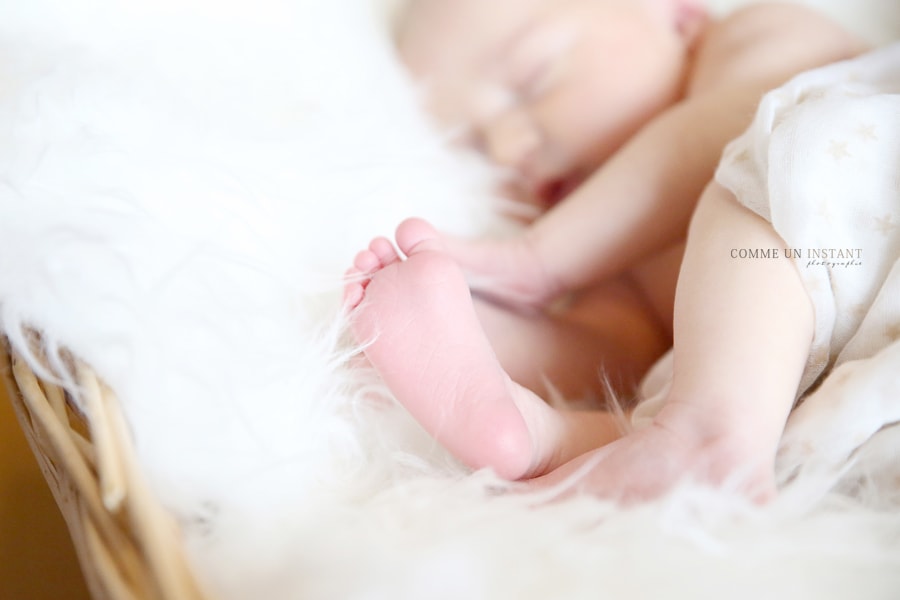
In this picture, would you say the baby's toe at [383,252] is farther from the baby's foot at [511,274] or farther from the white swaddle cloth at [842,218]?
the white swaddle cloth at [842,218]

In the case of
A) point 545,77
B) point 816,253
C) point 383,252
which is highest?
point 545,77

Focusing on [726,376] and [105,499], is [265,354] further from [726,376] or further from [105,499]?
[726,376]

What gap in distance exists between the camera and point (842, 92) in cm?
67

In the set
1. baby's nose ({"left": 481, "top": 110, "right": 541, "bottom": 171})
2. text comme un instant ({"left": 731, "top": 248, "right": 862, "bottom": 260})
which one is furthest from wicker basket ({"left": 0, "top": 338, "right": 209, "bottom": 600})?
baby's nose ({"left": 481, "top": 110, "right": 541, "bottom": 171})

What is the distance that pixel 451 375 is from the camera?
0.59 m

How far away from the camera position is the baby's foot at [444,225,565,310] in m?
0.84

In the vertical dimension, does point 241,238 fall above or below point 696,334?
above

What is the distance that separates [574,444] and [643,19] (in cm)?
70

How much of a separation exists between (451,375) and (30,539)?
2.30 feet

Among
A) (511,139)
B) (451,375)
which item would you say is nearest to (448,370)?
(451,375)

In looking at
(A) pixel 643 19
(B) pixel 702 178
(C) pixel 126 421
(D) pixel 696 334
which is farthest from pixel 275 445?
(A) pixel 643 19

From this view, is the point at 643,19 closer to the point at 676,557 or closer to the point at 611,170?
the point at 611,170

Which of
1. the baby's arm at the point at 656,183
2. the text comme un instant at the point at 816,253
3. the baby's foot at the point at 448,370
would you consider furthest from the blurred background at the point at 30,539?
the text comme un instant at the point at 816,253

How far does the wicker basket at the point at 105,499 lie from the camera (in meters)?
0.43
